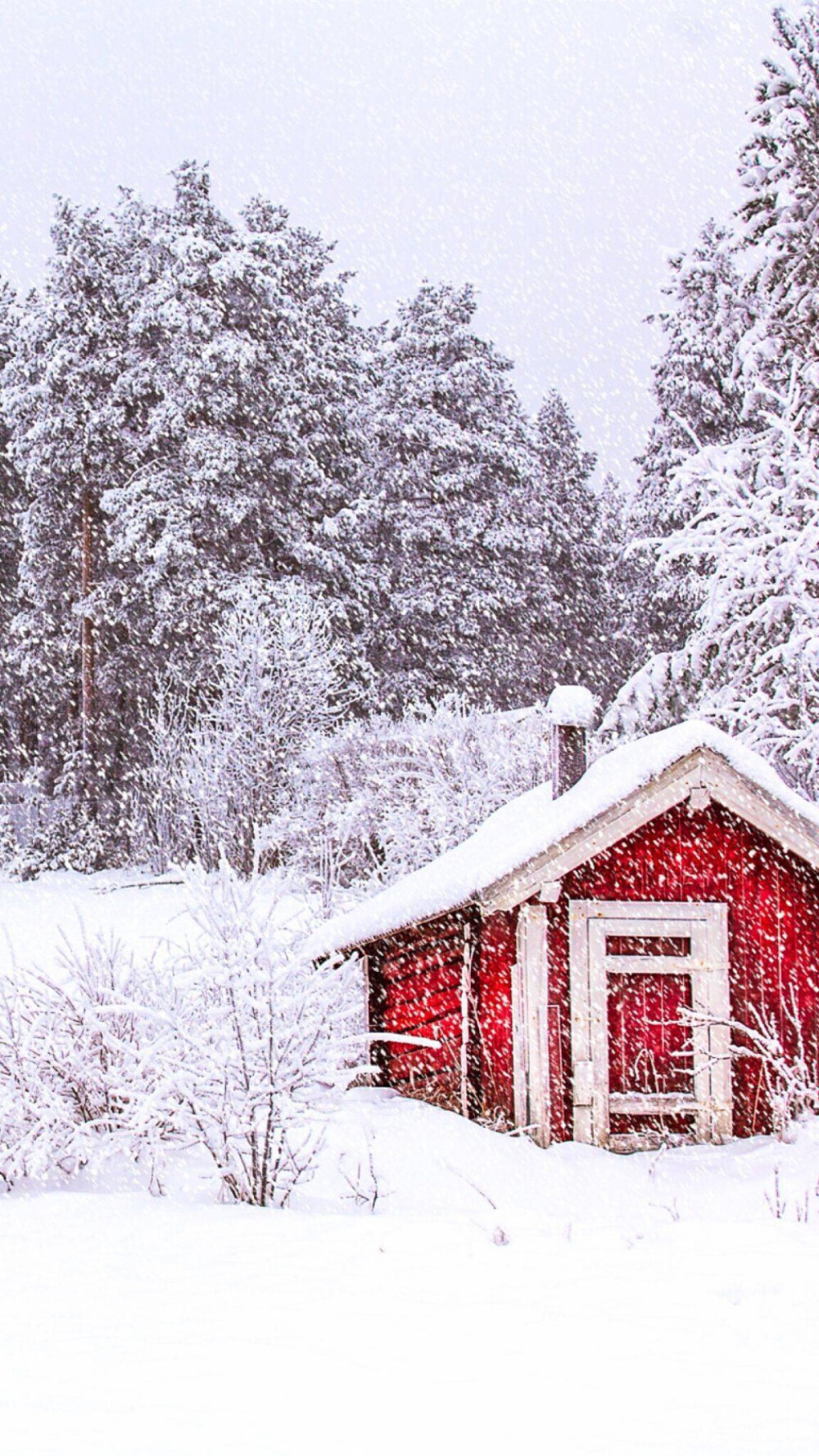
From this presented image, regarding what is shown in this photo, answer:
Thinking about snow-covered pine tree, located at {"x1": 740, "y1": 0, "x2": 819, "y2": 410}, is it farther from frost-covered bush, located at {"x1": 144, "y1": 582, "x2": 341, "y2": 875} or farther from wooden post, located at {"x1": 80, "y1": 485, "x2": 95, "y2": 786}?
wooden post, located at {"x1": 80, "y1": 485, "x2": 95, "y2": 786}

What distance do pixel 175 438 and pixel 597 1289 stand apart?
30.3 metres

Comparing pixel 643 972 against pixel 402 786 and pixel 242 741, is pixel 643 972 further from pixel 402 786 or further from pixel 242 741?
pixel 242 741

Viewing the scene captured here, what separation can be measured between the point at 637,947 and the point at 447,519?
26.7 metres

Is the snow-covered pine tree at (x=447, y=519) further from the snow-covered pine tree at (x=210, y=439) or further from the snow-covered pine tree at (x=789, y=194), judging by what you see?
the snow-covered pine tree at (x=789, y=194)

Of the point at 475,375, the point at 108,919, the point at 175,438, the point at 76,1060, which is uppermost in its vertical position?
the point at 475,375

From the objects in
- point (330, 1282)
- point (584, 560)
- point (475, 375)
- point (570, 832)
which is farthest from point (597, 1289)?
point (584, 560)

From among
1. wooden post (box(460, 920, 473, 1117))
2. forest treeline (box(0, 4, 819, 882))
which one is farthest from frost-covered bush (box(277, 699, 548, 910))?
wooden post (box(460, 920, 473, 1117))

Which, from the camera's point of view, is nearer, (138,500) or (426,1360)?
(426,1360)

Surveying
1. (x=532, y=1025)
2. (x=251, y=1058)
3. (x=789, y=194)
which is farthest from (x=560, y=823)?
(x=789, y=194)

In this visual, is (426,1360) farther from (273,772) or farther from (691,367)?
(691,367)

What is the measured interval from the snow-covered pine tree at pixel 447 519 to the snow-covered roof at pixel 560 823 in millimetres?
22650

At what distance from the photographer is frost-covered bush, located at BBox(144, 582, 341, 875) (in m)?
26.6

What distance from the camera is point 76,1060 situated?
8852 mm

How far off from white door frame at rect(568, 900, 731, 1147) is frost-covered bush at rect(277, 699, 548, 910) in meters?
7.96
